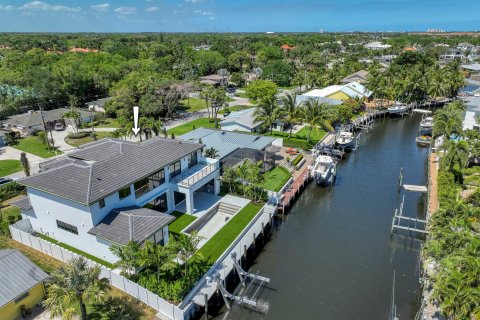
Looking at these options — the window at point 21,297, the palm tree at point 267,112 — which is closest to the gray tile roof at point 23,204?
the window at point 21,297

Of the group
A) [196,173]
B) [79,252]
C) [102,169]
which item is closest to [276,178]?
[196,173]

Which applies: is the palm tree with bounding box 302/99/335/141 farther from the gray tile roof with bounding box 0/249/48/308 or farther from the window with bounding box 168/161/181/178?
the gray tile roof with bounding box 0/249/48/308

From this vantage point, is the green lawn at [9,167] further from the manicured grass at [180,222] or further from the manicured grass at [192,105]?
the manicured grass at [192,105]

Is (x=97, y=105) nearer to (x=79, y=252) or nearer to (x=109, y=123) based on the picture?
(x=109, y=123)

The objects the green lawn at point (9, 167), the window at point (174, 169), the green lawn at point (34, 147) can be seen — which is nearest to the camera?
the window at point (174, 169)

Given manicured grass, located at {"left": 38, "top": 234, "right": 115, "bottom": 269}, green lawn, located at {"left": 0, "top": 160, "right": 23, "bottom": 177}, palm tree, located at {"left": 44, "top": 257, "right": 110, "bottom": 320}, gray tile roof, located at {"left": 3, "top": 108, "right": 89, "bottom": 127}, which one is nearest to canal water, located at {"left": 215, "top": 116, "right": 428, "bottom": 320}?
palm tree, located at {"left": 44, "top": 257, "right": 110, "bottom": 320}

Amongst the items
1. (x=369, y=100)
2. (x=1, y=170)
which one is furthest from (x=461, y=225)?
(x=369, y=100)

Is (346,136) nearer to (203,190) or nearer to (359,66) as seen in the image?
(203,190)

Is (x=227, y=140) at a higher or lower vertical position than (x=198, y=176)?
higher
